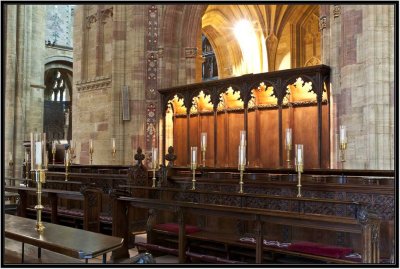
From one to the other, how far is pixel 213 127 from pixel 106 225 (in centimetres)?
632

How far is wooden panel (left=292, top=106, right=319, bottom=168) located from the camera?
11.2m

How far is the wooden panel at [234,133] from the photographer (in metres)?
12.6

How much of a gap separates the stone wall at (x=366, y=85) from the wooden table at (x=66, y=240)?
5.67 metres

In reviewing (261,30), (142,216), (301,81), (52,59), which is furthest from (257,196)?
(52,59)

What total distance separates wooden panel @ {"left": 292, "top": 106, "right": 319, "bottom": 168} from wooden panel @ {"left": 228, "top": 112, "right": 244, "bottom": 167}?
1.67 m

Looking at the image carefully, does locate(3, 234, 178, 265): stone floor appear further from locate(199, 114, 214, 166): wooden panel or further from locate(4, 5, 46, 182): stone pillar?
locate(4, 5, 46, 182): stone pillar

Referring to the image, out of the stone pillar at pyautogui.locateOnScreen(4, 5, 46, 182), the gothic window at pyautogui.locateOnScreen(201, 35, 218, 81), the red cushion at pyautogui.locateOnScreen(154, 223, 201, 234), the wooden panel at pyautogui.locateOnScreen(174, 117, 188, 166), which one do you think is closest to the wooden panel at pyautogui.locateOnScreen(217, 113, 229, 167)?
the wooden panel at pyautogui.locateOnScreen(174, 117, 188, 166)

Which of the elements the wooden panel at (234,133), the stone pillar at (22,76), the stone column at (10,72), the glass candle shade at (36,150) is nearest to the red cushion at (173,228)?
the glass candle shade at (36,150)

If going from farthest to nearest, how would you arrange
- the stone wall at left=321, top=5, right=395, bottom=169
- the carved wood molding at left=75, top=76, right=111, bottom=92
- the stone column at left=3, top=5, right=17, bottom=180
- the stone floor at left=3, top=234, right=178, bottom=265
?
the stone column at left=3, top=5, right=17, bottom=180 < the carved wood molding at left=75, top=76, right=111, bottom=92 < the stone wall at left=321, top=5, right=395, bottom=169 < the stone floor at left=3, top=234, right=178, bottom=265

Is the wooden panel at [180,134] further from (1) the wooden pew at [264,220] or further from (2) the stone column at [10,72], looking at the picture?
(2) the stone column at [10,72]

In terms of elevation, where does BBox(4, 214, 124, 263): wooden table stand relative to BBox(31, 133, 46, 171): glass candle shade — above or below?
below

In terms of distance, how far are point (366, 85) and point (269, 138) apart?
421 centimetres

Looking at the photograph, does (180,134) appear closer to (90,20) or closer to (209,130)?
(209,130)

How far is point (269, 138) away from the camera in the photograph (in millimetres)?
12008
